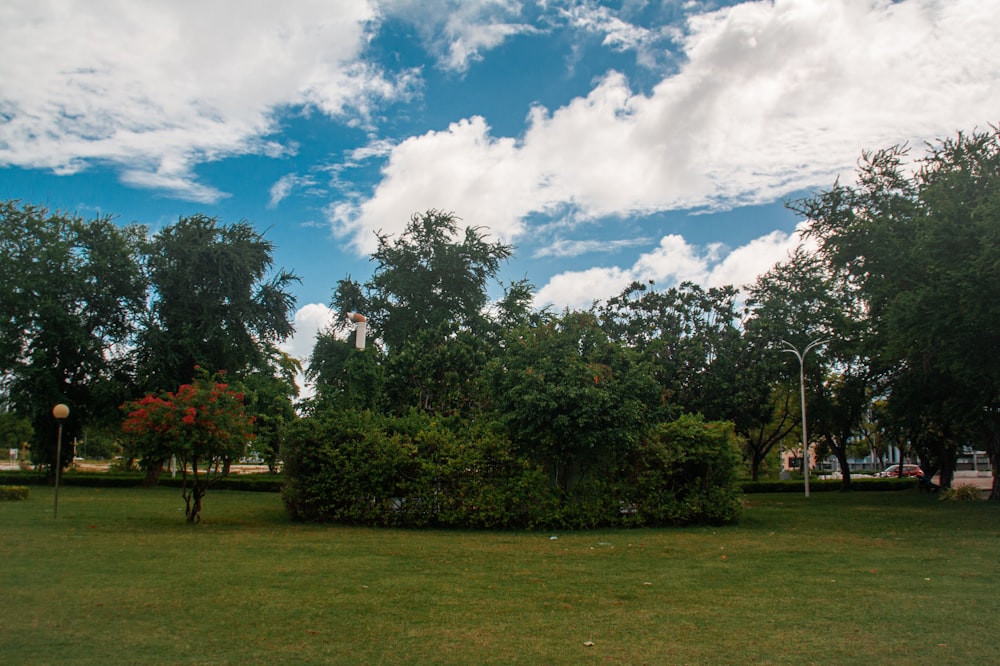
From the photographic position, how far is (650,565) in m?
10.7

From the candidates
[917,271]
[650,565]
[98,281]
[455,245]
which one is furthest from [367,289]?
[650,565]

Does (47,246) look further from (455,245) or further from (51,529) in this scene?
(51,529)

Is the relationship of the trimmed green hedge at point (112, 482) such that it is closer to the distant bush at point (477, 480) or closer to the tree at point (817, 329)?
the distant bush at point (477, 480)

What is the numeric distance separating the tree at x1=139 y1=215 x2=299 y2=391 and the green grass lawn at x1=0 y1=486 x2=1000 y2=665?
69.8ft

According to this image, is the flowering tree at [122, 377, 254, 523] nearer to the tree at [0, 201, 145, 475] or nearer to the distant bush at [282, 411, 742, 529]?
the distant bush at [282, 411, 742, 529]

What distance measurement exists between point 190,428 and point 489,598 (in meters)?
9.25

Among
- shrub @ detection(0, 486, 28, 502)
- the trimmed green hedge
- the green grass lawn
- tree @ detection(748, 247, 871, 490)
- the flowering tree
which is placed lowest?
the trimmed green hedge

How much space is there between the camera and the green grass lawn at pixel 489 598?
593cm

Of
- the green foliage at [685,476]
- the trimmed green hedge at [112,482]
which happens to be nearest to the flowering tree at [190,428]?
the green foliage at [685,476]

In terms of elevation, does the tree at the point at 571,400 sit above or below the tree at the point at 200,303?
below

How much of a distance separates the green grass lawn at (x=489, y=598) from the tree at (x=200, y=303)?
21279 millimetres

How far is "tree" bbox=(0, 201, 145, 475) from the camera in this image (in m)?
33.8

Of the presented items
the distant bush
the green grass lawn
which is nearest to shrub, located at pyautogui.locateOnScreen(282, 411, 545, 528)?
the distant bush

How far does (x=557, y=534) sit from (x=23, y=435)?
69.1m
